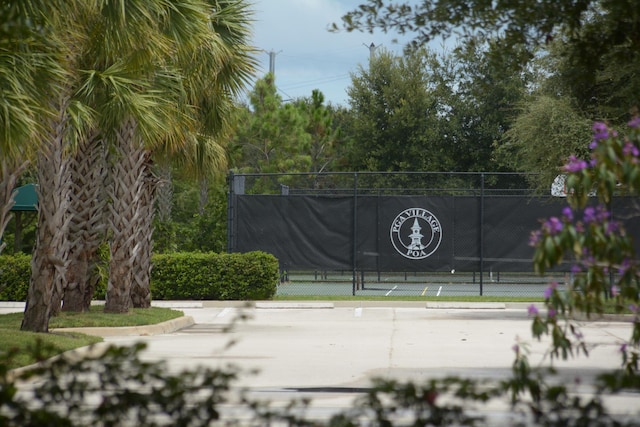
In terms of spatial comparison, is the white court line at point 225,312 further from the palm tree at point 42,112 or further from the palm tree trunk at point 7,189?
the palm tree trunk at point 7,189

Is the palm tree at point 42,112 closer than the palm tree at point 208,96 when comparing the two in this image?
Yes

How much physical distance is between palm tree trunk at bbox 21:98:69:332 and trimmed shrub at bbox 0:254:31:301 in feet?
32.9

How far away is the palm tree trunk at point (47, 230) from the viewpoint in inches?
572

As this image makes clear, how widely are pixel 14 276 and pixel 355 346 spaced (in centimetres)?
1221

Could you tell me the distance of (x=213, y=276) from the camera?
81.7ft

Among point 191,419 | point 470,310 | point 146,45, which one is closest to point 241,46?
point 146,45

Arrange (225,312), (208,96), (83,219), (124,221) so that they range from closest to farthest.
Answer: (83,219) < (124,221) < (208,96) < (225,312)

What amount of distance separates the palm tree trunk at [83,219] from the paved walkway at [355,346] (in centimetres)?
193

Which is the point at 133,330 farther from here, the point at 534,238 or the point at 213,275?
the point at 534,238

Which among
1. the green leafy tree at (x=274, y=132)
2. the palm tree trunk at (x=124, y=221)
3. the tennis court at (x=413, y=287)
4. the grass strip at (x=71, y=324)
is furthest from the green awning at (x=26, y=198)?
the green leafy tree at (x=274, y=132)

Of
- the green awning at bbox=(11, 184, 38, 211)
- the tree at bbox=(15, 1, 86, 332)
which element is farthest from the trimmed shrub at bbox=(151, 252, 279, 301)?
the tree at bbox=(15, 1, 86, 332)

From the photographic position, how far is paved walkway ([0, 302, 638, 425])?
35.7 feet

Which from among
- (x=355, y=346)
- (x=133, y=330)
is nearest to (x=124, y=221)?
(x=133, y=330)

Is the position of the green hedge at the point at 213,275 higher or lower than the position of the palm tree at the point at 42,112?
lower
